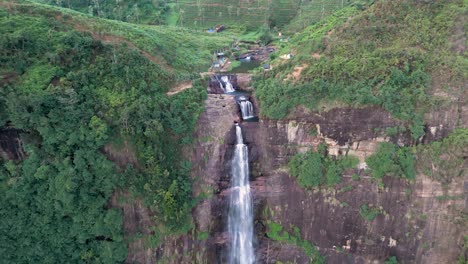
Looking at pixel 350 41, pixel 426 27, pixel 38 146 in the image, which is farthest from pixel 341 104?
pixel 38 146

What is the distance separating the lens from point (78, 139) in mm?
25375

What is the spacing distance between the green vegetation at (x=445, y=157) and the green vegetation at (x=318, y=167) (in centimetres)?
452

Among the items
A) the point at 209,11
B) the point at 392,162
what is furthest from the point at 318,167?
the point at 209,11

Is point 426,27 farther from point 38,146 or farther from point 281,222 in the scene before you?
point 38,146

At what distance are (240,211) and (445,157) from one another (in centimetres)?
1519

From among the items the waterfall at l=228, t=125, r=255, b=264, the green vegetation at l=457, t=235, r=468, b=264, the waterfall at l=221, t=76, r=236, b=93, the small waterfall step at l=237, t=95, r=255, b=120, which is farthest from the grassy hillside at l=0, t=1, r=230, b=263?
the green vegetation at l=457, t=235, r=468, b=264

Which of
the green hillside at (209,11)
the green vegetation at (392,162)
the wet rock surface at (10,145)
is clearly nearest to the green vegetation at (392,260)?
the green vegetation at (392,162)

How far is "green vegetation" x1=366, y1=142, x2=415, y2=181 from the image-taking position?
84.7ft

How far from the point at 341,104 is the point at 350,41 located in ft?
19.3

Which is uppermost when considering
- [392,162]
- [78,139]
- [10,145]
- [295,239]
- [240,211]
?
[78,139]

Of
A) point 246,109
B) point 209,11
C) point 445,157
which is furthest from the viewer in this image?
point 209,11

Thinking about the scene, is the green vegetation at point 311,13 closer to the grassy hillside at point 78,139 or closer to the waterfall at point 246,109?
the waterfall at point 246,109

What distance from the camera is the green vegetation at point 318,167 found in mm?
27016

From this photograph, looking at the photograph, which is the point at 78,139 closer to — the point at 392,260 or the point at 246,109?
the point at 246,109
